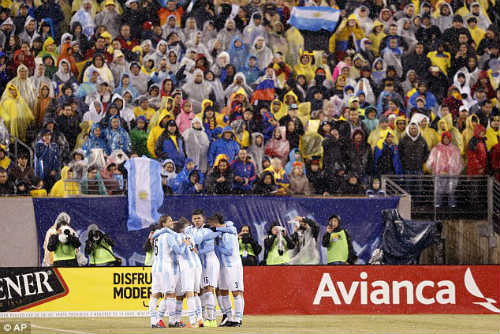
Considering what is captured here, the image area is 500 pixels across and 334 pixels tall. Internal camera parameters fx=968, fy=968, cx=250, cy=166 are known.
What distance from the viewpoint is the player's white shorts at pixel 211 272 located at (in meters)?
15.8

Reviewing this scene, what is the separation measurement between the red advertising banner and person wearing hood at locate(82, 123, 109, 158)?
4.57 metres

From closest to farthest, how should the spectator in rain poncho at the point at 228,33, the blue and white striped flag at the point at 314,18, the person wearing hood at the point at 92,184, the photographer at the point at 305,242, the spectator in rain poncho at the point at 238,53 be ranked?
the photographer at the point at 305,242 < the person wearing hood at the point at 92,184 < the spectator in rain poncho at the point at 238,53 < the spectator in rain poncho at the point at 228,33 < the blue and white striped flag at the point at 314,18

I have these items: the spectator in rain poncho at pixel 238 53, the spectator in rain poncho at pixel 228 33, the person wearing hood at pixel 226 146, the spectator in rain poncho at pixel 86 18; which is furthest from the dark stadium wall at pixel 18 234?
the spectator in rain poncho at pixel 228 33

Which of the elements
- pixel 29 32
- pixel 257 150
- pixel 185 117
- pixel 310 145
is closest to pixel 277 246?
pixel 257 150

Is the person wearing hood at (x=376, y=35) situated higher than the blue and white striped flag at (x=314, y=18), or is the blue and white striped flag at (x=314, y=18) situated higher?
the blue and white striped flag at (x=314, y=18)

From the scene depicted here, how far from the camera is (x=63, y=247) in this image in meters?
19.4

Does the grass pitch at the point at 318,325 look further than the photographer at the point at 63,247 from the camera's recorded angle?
No

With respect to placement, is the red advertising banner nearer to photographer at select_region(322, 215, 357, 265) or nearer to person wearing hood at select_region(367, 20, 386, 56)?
photographer at select_region(322, 215, 357, 265)

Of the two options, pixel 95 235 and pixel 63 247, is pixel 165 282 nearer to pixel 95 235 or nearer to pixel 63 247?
pixel 63 247

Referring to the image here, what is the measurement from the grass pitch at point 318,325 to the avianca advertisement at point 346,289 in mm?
351

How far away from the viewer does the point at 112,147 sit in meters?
20.9

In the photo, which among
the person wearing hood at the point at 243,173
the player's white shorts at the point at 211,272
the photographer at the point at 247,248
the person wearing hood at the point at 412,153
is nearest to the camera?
the player's white shorts at the point at 211,272

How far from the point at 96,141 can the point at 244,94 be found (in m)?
3.79

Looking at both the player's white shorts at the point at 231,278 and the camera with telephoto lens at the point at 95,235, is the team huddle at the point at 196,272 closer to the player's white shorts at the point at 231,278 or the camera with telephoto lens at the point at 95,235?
the player's white shorts at the point at 231,278
